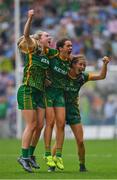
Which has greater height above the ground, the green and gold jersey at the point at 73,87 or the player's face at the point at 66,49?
the player's face at the point at 66,49

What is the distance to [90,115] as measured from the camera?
32062 mm

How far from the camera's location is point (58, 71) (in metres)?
16.7

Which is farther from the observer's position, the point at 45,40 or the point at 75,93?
the point at 75,93

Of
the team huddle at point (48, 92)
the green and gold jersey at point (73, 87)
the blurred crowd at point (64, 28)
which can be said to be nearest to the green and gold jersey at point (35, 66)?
the team huddle at point (48, 92)

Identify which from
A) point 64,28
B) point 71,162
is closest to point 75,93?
point 71,162

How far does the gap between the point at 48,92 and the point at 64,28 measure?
17539 mm

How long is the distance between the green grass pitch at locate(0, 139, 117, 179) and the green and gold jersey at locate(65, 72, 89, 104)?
3.99ft

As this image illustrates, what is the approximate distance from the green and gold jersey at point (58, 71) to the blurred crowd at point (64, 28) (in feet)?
52.0

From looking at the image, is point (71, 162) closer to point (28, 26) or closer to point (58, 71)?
point (58, 71)

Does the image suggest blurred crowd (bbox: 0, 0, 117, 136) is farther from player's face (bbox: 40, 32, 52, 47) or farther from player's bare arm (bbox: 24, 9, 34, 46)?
player's bare arm (bbox: 24, 9, 34, 46)

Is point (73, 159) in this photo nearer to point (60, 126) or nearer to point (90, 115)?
point (60, 126)

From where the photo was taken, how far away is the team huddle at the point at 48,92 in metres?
16.5

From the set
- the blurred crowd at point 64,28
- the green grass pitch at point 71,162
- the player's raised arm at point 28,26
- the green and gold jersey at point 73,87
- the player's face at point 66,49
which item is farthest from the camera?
the blurred crowd at point 64,28

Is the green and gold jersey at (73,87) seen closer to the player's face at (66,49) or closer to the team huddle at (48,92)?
the team huddle at (48,92)
